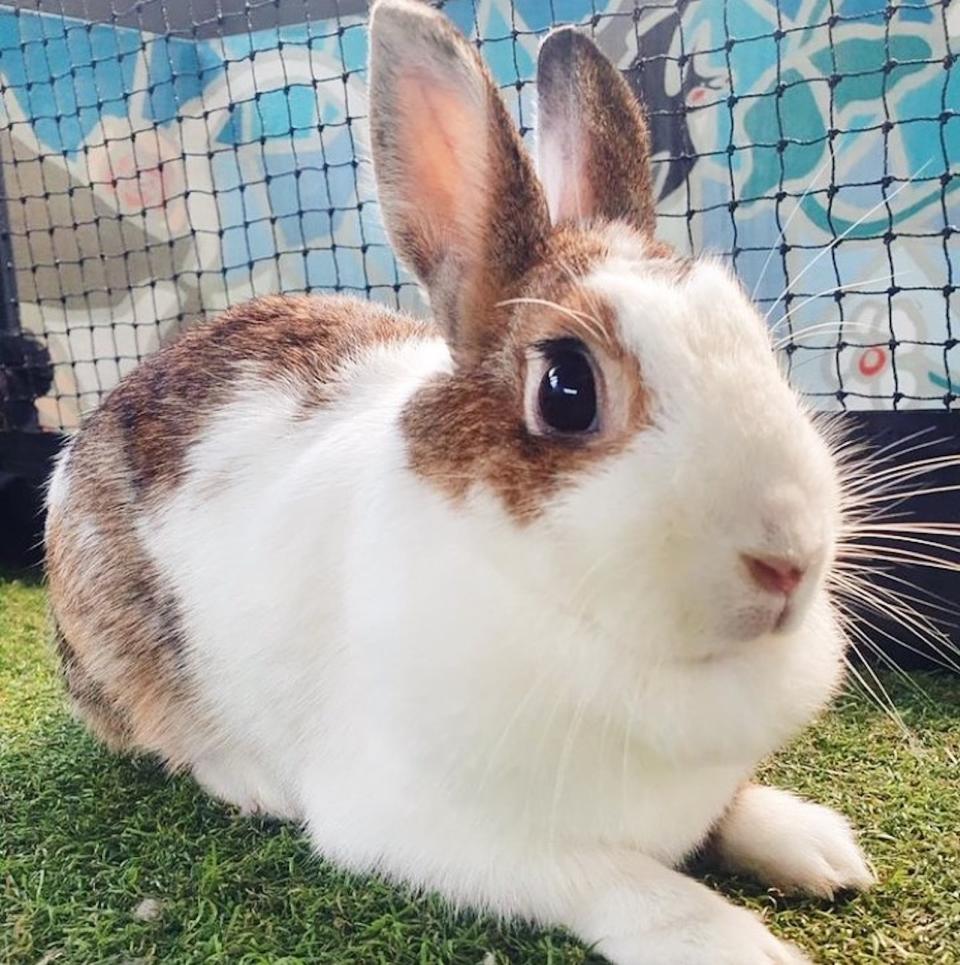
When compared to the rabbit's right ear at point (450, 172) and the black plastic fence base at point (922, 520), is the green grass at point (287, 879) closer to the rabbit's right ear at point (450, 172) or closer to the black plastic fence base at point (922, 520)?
the black plastic fence base at point (922, 520)

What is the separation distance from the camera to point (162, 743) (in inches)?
59.7

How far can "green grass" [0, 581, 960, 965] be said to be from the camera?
111 centimetres

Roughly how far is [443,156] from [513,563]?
0.48 meters

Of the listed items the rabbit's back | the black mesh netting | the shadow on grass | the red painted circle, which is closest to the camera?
the shadow on grass

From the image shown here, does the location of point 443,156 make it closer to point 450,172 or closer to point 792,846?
point 450,172

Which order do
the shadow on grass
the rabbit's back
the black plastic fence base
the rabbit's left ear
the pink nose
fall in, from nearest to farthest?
the pink nose
the shadow on grass
the rabbit's left ear
the rabbit's back
the black plastic fence base

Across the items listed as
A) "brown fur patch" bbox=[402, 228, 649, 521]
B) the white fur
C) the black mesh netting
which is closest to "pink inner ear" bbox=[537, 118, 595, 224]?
"brown fur patch" bbox=[402, 228, 649, 521]

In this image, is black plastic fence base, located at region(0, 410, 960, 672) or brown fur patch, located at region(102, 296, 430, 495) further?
black plastic fence base, located at region(0, 410, 960, 672)

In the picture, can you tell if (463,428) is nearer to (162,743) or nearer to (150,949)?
(150,949)

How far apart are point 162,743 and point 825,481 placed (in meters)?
1.01

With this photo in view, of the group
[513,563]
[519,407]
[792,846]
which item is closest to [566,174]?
[519,407]

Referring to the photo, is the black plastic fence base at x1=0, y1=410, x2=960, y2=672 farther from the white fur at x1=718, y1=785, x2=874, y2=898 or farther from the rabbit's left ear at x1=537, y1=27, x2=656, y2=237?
the rabbit's left ear at x1=537, y1=27, x2=656, y2=237

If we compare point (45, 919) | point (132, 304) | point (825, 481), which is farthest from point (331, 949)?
point (132, 304)

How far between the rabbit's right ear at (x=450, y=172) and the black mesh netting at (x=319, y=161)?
152 centimetres
